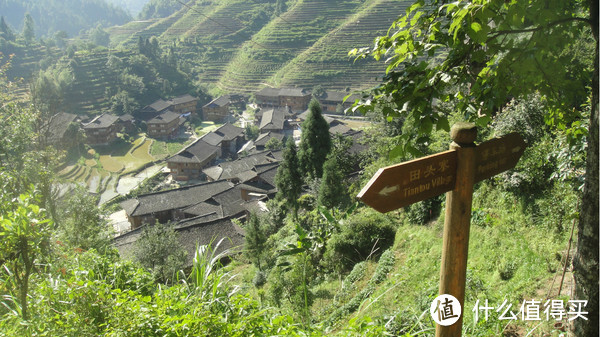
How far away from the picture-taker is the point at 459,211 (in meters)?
2.06

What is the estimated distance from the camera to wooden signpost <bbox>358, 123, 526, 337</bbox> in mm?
1885

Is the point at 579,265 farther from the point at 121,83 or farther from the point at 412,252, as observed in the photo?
the point at 121,83

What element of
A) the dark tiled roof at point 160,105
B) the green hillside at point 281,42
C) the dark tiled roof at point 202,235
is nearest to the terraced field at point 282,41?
the green hillside at point 281,42

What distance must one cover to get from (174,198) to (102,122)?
57.2ft

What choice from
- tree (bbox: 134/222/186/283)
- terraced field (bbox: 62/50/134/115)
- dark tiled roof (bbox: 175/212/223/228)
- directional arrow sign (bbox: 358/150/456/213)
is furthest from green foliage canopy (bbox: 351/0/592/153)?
terraced field (bbox: 62/50/134/115)

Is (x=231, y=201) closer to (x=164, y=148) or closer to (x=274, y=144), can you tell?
(x=274, y=144)

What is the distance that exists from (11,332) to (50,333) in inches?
11.0

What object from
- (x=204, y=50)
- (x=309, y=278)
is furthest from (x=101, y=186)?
(x=204, y=50)

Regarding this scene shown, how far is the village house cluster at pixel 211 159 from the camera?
20.7 m

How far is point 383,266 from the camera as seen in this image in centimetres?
736

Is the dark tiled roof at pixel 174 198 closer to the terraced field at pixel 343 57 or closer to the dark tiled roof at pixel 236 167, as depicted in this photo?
the dark tiled roof at pixel 236 167

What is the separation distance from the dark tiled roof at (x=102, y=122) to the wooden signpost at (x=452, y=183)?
1564 inches

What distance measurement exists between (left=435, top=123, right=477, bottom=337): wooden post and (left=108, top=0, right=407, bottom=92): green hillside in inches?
1753

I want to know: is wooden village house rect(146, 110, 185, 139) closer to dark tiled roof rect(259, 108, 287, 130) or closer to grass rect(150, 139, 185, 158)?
grass rect(150, 139, 185, 158)
